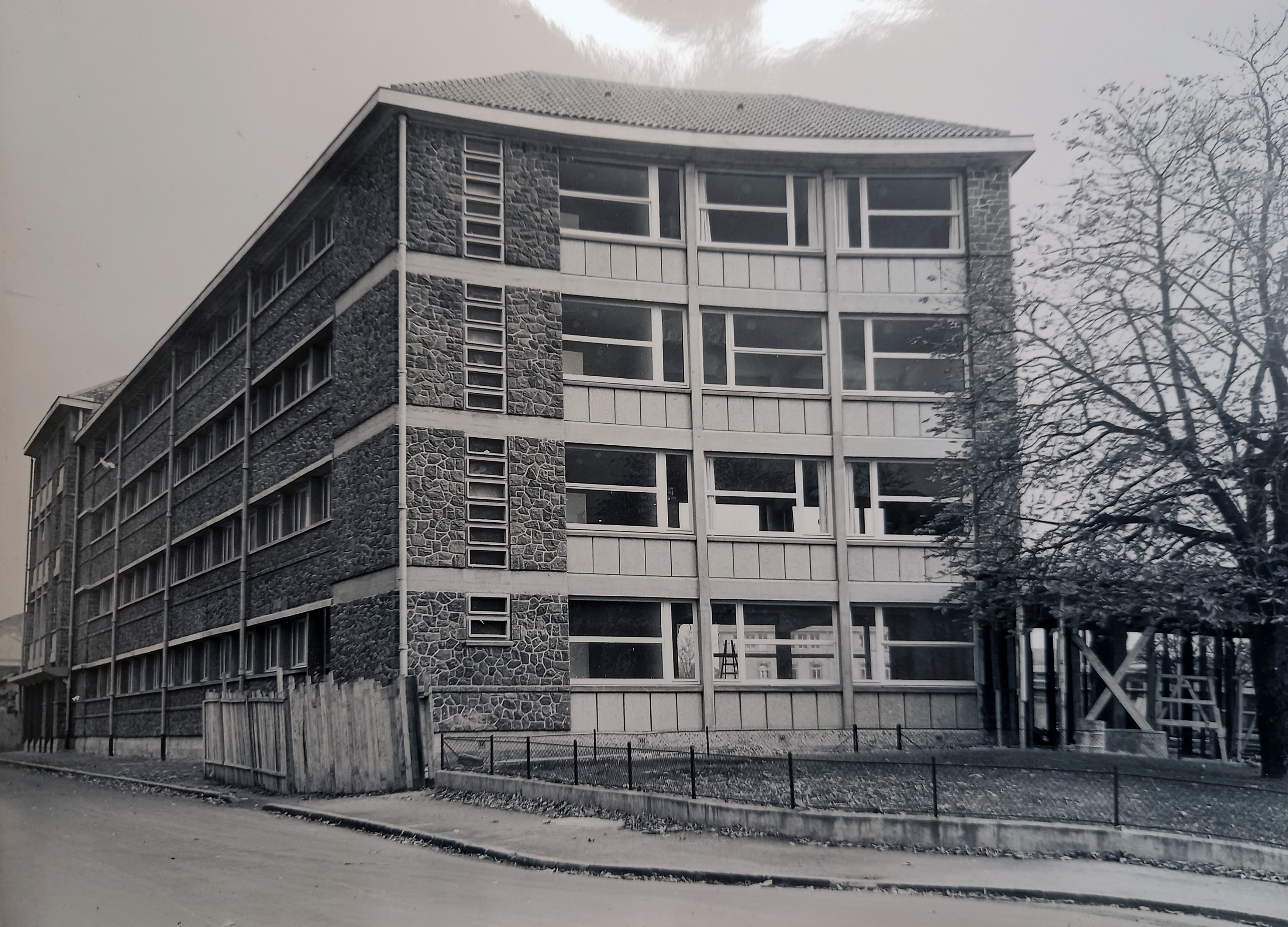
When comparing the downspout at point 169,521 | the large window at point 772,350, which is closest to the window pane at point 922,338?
the large window at point 772,350

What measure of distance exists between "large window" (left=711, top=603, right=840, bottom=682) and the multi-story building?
5cm

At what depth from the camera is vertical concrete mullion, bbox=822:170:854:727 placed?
11.4 metres

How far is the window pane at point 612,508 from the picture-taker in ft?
47.3

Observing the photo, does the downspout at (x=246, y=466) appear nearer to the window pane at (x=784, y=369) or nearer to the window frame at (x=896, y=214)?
the window pane at (x=784, y=369)

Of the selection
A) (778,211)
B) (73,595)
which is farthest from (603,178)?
(73,595)

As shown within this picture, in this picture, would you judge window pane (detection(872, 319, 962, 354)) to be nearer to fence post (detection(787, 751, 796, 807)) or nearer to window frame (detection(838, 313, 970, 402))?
window frame (detection(838, 313, 970, 402))

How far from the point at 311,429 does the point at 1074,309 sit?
7.08 metres

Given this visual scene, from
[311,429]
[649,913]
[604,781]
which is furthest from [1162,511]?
[311,429]

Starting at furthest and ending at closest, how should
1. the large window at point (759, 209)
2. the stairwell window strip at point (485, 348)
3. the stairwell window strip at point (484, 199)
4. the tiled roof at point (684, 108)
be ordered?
1. the stairwell window strip at point (485, 348)
2. the stairwell window strip at point (484, 199)
3. the large window at point (759, 209)
4. the tiled roof at point (684, 108)

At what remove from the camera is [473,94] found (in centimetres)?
1096

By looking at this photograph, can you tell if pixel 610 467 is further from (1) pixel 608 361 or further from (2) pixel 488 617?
(2) pixel 488 617

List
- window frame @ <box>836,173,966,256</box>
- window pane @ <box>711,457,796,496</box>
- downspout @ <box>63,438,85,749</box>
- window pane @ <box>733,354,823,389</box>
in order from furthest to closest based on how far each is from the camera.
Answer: window pane @ <box>711,457,796,496</box>, window pane @ <box>733,354,823,389</box>, window frame @ <box>836,173,966,256</box>, downspout @ <box>63,438,85,749</box>

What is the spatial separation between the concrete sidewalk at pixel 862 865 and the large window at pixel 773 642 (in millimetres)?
2913

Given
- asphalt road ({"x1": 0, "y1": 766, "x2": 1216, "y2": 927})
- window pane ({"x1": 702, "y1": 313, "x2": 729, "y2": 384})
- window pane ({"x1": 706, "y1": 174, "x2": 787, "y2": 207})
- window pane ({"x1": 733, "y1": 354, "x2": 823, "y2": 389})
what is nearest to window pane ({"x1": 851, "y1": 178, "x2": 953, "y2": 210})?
window pane ({"x1": 706, "y1": 174, "x2": 787, "y2": 207})
